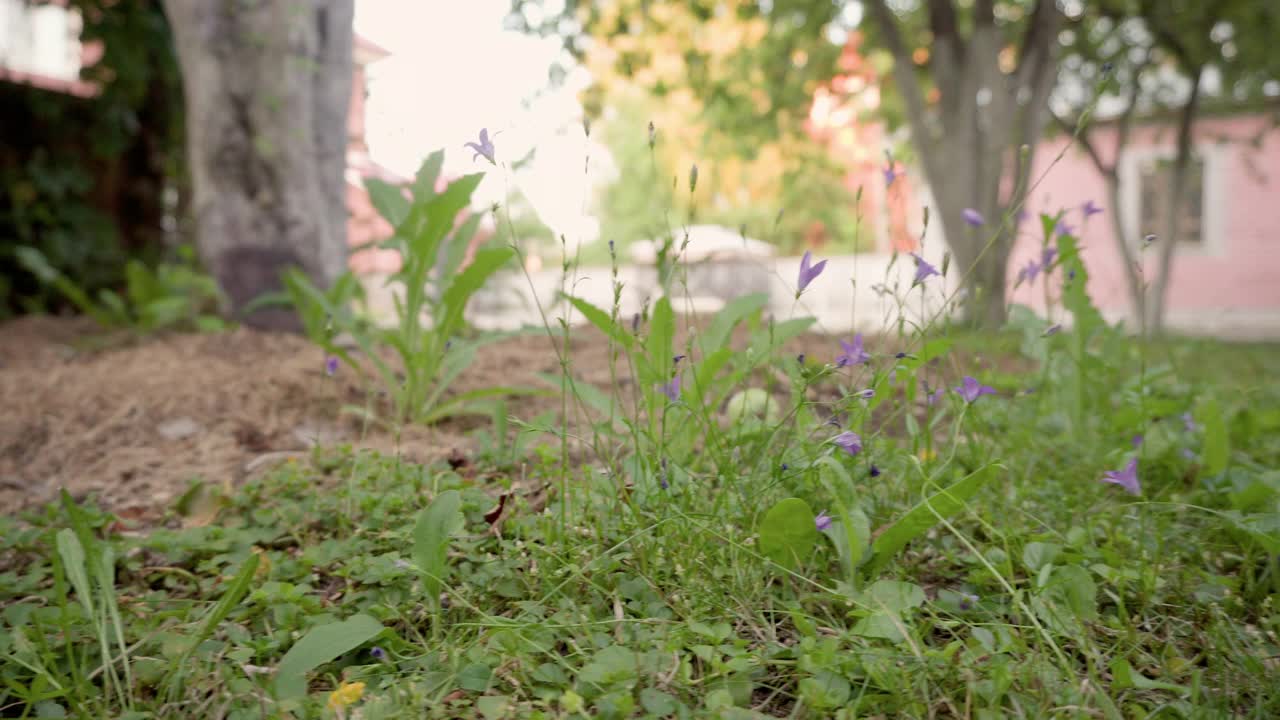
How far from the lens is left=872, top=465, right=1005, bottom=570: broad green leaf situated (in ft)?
4.28

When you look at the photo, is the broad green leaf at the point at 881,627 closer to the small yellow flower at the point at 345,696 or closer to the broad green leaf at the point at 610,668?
the broad green leaf at the point at 610,668

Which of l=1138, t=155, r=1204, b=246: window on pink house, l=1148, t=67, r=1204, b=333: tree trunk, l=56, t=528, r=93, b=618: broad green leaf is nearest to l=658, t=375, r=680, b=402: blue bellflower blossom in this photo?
l=56, t=528, r=93, b=618: broad green leaf

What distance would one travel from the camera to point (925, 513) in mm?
1354

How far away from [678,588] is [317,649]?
547 mm

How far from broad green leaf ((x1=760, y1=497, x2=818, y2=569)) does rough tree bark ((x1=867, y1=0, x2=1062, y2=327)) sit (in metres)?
5.47

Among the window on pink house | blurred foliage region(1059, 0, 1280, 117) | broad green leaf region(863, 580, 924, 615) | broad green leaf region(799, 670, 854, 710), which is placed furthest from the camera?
Answer: the window on pink house

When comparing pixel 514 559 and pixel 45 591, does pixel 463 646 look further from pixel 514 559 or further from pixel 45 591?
pixel 45 591

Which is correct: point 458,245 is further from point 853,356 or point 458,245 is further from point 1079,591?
point 1079,591

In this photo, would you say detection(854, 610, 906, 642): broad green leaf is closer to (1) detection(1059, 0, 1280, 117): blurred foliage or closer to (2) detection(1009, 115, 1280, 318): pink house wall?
(1) detection(1059, 0, 1280, 117): blurred foliage

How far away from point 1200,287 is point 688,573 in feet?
58.6

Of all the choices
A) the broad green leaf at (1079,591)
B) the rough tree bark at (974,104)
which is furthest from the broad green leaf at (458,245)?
the rough tree bark at (974,104)

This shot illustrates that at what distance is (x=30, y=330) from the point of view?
445cm

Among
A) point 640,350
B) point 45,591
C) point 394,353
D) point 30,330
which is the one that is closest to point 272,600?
point 45,591

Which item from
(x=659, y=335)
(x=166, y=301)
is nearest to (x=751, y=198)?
(x=166, y=301)
